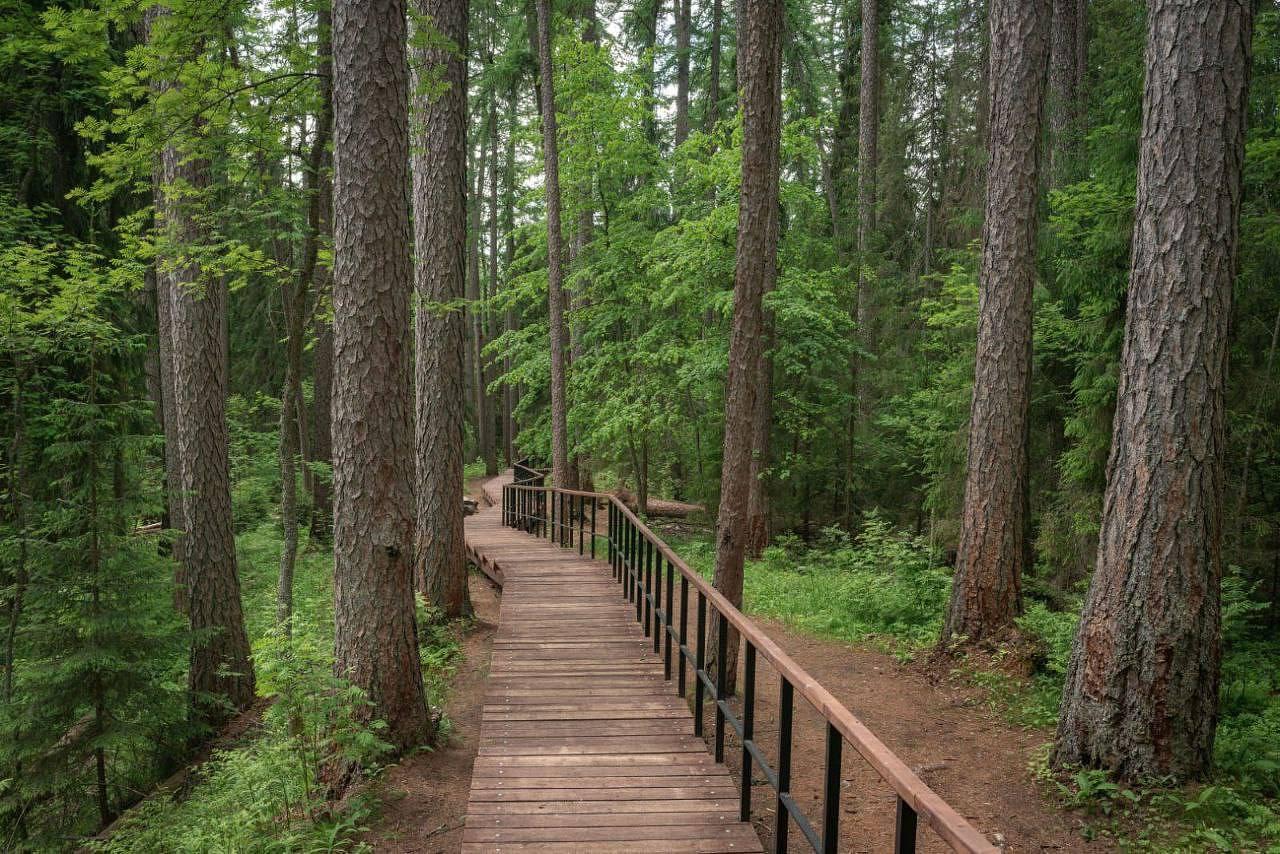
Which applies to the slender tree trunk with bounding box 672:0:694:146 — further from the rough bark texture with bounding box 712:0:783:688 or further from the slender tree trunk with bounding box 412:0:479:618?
the rough bark texture with bounding box 712:0:783:688

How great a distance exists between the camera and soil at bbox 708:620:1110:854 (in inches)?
171

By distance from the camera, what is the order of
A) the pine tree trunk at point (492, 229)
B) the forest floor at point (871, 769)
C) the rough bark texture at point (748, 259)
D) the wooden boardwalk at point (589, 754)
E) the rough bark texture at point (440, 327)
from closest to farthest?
the wooden boardwalk at point (589, 754)
the forest floor at point (871, 769)
the rough bark texture at point (748, 259)
the rough bark texture at point (440, 327)
the pine tree trunk at point (492, 229)

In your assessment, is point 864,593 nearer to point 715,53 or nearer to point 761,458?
point 761,458

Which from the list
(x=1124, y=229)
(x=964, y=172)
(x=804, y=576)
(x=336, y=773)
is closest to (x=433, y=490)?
(x=336, y=773)

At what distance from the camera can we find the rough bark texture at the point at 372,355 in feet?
15.3

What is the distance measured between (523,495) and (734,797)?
1169 cm

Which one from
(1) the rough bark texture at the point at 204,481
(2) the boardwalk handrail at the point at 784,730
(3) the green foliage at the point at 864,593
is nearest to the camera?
(2) the boardwalk handrail at the point at 784,730

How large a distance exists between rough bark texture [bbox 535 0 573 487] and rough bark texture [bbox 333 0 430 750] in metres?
8.10

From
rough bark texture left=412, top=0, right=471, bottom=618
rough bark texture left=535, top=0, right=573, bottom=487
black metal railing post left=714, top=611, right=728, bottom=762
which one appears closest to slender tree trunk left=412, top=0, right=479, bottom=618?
rough bark texture left=412, top=0, right=471, bottom=618

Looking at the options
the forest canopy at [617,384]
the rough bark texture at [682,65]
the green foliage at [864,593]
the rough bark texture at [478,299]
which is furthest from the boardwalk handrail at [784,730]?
the rough bark texture at [478,299]

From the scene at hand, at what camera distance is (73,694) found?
611cm

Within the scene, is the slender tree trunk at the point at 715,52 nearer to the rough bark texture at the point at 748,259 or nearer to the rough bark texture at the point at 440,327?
the rough bark texture at the point at 440,327

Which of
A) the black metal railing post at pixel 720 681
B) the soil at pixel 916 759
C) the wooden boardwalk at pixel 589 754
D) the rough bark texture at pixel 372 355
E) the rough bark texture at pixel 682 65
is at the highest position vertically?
the rough bark texture at pixel 682 65

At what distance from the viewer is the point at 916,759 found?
5367 millimetres
